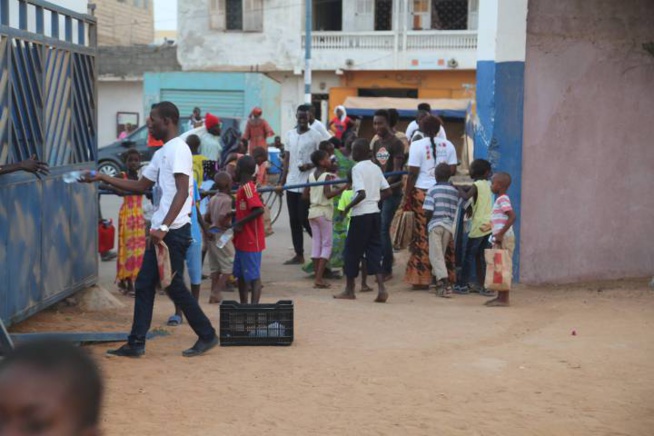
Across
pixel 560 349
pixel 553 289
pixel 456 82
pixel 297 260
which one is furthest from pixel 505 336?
pixel 456 82

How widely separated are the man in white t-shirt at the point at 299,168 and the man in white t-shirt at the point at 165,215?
4.95m

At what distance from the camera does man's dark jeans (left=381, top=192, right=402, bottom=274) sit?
11047 mm

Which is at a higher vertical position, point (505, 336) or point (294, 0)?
point (294, 0)

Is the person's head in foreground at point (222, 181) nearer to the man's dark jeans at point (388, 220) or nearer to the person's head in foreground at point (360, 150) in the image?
the person's head in foreground at point (360, 150)

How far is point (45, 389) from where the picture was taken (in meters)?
1.82

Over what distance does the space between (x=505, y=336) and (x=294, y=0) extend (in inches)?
1192

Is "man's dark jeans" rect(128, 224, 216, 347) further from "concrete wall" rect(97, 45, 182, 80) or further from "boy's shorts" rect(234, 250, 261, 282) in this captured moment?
"concrete wall" rect(97, 45, 182, 80)

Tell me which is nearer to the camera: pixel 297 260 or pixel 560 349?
pixel 560 349

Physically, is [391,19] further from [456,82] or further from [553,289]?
[553,289]

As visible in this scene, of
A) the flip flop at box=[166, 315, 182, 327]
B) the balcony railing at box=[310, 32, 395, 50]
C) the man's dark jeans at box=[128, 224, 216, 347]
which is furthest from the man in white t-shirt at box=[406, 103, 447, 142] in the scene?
the balcony railing at box=[310, 32, 395, 50]

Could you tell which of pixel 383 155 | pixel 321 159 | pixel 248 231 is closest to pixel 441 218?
pixel 383 155

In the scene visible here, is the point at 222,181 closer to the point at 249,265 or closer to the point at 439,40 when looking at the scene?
the point at 249,265

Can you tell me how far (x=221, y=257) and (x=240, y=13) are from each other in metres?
29.5

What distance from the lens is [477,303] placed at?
9.84 metres
